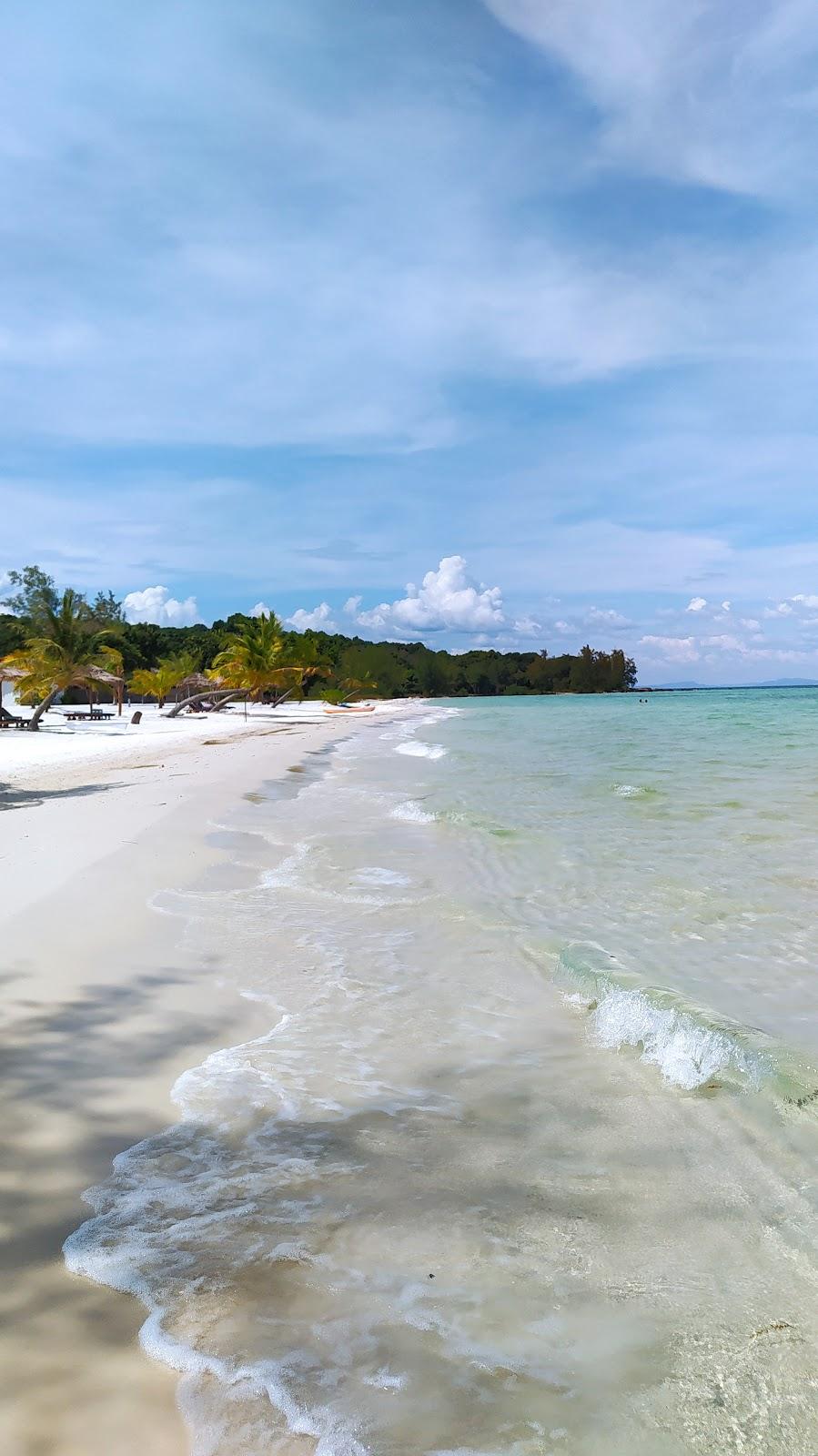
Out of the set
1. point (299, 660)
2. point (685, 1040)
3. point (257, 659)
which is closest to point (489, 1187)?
point (685, 1040)

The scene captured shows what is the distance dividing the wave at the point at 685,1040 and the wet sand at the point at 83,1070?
5.58 ft

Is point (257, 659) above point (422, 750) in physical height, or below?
above

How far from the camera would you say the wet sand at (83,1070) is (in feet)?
5.36

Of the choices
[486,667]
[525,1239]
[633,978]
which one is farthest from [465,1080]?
[486,667]

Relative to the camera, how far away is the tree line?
5356 cm

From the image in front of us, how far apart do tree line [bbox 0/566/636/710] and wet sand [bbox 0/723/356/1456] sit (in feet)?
91.2

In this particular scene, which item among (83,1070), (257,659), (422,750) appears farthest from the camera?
(257,659)

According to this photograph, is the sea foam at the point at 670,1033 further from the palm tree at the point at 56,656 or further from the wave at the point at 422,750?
the palm tree at the point at 56,656

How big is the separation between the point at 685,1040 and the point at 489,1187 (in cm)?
145

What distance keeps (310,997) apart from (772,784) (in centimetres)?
1165

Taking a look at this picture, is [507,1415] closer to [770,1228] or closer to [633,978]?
[770,1228]

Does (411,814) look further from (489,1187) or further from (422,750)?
(422,750)

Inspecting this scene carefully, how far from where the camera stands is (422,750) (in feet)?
78.1

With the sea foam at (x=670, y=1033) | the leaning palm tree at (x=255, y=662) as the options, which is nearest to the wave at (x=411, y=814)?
the sea foam at (x=670, y=1033)
